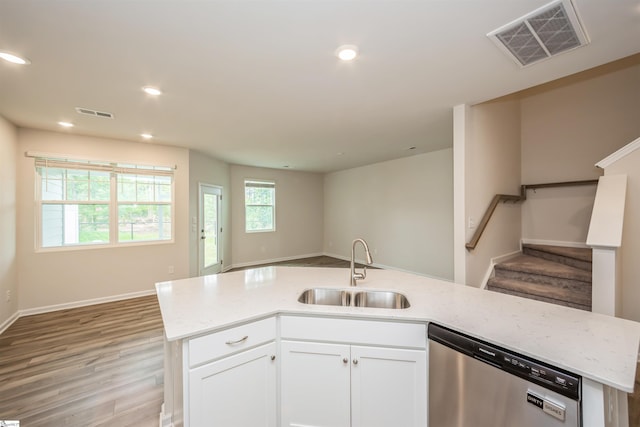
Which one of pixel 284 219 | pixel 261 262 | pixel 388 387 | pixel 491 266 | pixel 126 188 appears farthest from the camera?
pixel 284 219

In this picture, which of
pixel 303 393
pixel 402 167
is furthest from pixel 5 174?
pixel 402 167

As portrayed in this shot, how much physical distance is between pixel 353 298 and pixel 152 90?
2.56 metres

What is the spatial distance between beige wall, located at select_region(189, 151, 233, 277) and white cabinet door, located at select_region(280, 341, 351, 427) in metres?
3.94

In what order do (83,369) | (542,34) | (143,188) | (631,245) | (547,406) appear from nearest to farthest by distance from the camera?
(547,406) < (542,34) < (631,245) < (83,369) < (143,188)

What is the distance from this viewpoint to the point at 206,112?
9.75 feet

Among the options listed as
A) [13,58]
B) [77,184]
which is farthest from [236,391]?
[77,184]

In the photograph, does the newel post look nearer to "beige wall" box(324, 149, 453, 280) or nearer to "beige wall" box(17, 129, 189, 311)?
"beige wall" box(324, 149, 453, 280)

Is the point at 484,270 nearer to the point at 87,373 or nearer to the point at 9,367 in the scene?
the point at 87,373

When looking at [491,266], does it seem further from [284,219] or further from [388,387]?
[284,219]

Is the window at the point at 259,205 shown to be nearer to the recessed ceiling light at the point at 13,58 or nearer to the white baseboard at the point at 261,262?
the white baseboard at the point at 261,262

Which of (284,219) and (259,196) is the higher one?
(259,196)

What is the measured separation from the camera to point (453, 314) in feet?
4.80

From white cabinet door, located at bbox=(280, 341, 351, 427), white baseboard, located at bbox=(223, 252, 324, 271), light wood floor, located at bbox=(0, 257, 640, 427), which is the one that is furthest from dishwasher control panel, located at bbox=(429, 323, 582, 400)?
white baseboard, located at bbox=(223, 252, 324, 271)

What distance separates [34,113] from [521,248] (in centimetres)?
653
